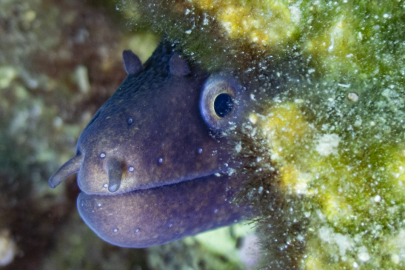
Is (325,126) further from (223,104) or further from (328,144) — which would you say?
(223,104)

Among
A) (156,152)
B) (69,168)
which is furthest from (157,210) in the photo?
(69,168)

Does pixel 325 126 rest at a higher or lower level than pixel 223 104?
higher

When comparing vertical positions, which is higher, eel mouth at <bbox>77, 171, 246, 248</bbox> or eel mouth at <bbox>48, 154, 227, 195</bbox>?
eel mouth at <bbox>48, 154, 227, 195</bbox>

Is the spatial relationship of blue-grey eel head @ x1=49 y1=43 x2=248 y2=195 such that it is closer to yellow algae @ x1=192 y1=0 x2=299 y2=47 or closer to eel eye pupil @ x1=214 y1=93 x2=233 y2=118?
eel eye pupil @ x1=214 y1=93 x2=233 y2=118

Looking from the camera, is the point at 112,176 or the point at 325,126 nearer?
the point at 325,126

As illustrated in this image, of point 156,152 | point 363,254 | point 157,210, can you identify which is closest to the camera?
point 363,254

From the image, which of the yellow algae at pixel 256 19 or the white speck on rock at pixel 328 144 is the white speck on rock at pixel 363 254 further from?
the yellow algae at pixel 256 19

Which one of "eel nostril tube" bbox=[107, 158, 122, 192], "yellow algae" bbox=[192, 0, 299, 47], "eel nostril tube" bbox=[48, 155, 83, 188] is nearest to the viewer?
"yellow algae" bbox=[192, 0, 299, 47]

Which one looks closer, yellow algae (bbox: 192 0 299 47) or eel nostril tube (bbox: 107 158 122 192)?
yellow algae (bbox: 192 0 299 47)

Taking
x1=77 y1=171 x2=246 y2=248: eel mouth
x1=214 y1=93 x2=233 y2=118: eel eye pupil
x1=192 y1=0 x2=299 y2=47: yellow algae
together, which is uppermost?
x1=192 y1=0 x2=299 y2=47: yellow algae

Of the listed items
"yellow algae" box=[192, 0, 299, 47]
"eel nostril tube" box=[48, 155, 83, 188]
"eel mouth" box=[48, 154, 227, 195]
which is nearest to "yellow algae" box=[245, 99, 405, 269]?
"yellow algae" box=[192, 0, 299, 47]
